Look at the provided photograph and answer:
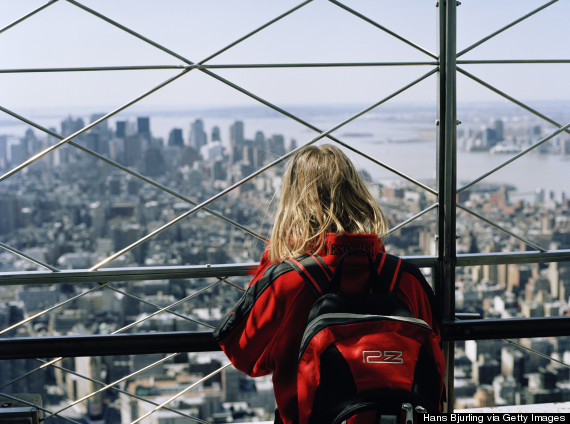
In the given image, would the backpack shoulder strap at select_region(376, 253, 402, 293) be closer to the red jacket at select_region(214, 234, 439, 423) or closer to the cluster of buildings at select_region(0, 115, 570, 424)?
the red jacket at select_region(214, 234, 439, 423)

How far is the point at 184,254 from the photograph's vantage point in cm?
273

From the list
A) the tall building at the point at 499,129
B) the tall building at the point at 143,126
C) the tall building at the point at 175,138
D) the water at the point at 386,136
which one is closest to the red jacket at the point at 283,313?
the water at the point at 386,136

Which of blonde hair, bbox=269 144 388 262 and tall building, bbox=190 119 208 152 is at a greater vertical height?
tall building, bbox=190 119 208 152

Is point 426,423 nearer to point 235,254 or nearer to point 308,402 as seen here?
point 308,402

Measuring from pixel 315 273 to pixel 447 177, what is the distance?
3.44 feet

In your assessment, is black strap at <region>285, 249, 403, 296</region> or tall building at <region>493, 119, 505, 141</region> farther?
tall building at <region>493, 119, 505, 141</region>

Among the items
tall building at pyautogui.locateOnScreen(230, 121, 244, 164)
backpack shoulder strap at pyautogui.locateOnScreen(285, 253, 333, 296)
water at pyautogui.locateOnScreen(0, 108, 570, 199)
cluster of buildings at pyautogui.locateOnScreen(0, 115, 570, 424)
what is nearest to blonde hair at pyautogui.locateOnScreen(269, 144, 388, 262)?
backpack shoulder strap at pyautogui.locateOnScreen(285, 253, 333, 296)

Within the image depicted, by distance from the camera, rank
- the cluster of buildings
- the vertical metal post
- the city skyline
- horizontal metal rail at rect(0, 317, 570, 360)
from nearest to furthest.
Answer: horizontal metal rail at rect(0, 317, 570, 360)
the vertical metal post
the city skyline
the cluster of buildings

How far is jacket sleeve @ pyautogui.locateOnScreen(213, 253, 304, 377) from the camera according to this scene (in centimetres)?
161

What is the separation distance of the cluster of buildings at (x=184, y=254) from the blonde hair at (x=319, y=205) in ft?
2.29

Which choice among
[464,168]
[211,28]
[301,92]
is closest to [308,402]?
[464,168]

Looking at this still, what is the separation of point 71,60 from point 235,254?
3.69ft

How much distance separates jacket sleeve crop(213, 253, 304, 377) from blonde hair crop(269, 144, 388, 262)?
0.08m

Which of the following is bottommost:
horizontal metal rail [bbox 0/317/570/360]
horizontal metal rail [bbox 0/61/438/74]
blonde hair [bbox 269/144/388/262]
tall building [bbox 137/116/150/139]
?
horizontal metal rail [bbox 0/317/570/360]
